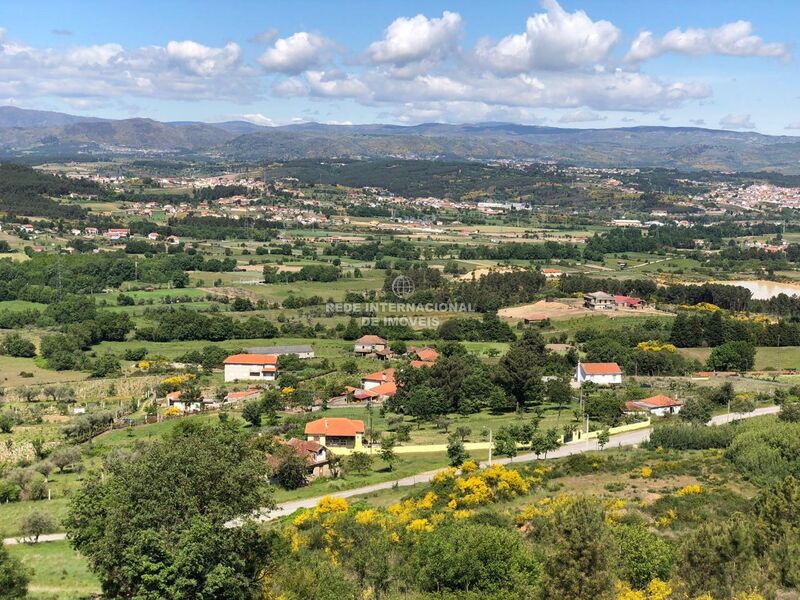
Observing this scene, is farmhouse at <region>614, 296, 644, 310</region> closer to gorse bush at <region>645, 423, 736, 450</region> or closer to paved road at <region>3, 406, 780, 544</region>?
paved road at <region>3, 406, 780, 544</region>

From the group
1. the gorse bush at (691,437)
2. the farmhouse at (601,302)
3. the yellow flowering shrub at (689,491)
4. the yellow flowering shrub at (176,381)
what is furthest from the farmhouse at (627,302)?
the yellow flowering shrub at (689,491)

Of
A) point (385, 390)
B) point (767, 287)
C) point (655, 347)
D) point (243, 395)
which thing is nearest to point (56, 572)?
point (243, 395)

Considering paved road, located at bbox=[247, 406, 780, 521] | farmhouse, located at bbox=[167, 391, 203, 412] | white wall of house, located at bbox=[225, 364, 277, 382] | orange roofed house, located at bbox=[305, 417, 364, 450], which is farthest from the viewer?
white wall of house, located at bbox=[225, 364, 277, 382]

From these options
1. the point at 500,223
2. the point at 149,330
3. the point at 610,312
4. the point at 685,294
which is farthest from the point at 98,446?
the point at 500,223

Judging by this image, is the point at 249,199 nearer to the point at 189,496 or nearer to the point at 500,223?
the point at 500,223

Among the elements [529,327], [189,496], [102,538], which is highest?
[189,496]

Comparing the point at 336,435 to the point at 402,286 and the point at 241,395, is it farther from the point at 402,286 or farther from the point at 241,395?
the point at 402,286

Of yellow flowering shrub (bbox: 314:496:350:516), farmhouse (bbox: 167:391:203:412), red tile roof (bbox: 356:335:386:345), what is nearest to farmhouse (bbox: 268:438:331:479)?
yellow flowering shrub (bbox: 314:496:350:516)
